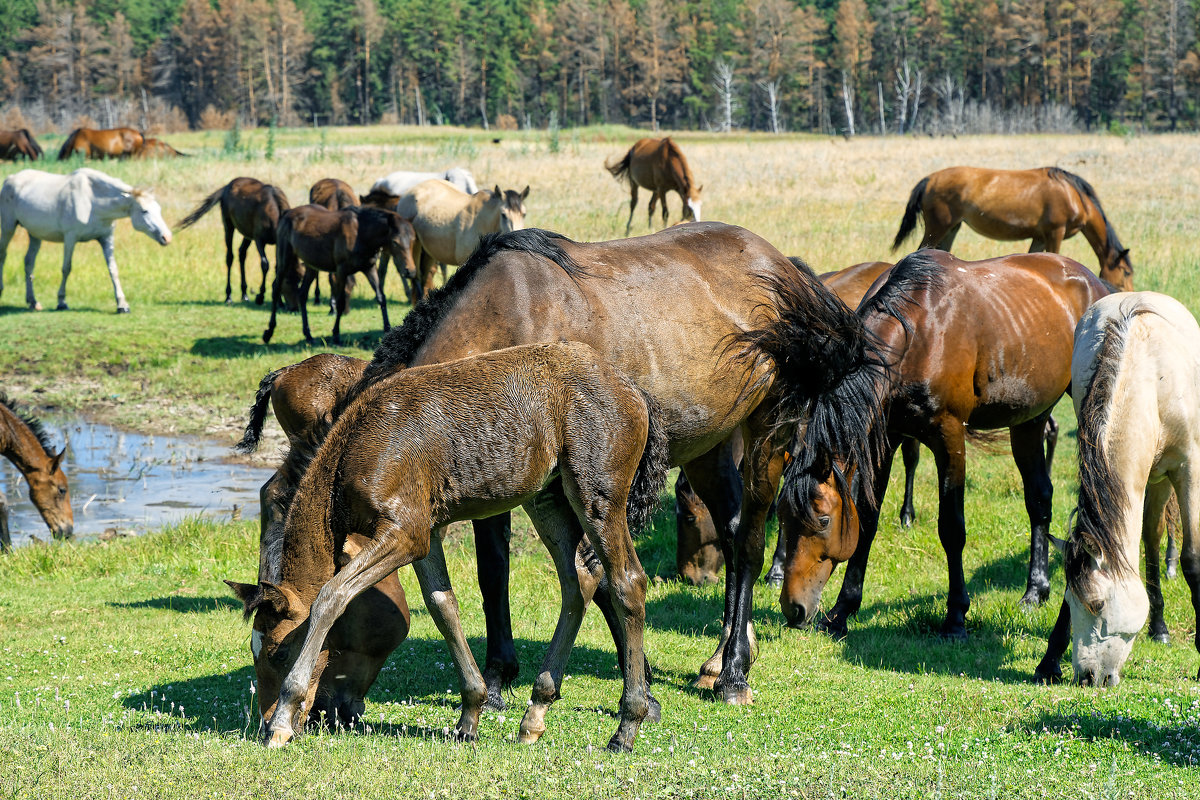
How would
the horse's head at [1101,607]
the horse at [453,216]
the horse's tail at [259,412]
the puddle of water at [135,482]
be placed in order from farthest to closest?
the horse at [453,216] → the puddle of water at [135,482] → the horse's tail at [259,412] → the horse's head at [1101,607]

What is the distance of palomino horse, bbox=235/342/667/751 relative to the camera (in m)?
4.28

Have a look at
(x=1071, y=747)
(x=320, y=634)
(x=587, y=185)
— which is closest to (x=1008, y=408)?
(x=1071, y=747)

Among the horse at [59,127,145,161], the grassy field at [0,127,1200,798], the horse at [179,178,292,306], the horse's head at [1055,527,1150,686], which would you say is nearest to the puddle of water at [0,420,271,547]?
the grassy field at [0,127,1200,798]

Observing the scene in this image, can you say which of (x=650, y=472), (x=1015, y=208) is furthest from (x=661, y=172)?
(x=650, y=472)

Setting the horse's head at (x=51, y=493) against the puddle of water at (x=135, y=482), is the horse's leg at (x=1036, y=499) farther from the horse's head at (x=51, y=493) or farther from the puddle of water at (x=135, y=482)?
the horse's head at (x=51, y=493)

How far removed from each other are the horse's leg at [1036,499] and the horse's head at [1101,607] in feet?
6.98

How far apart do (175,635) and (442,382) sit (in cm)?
331

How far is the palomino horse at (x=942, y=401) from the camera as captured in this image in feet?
21.5

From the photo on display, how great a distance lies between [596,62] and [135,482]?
311ft

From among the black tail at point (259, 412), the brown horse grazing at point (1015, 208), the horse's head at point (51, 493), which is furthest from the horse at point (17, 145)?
the black tail at point (259, 412)

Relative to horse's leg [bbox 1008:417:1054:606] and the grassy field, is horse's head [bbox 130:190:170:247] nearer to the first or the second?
the grassy field

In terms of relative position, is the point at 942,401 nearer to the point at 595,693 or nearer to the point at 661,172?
the point at 595,693

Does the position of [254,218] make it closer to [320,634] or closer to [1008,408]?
[1008,408]

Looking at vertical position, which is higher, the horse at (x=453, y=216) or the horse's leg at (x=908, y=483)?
the horse at (x=453, y=216)
